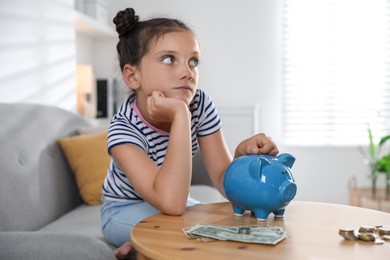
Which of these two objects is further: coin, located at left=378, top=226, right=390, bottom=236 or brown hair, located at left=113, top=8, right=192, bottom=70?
brown hair, located at left=113, top=8, right=192, bottom=70

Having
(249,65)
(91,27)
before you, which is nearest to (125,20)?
(91,27)

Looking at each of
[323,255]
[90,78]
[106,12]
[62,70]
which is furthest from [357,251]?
[106,12]

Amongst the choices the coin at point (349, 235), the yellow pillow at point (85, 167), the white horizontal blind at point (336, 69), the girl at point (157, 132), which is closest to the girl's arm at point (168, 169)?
the girl at point (157, 132)

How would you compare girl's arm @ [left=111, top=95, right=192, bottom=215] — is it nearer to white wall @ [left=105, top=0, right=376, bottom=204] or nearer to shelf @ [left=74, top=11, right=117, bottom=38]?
shelf @ [left=74, top=11, right=117, bottom=38]

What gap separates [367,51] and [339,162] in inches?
39.0

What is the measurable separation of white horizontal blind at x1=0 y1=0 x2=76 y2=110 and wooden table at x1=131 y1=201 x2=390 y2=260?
4.68ft

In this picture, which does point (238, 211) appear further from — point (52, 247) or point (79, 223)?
point (79, 223)

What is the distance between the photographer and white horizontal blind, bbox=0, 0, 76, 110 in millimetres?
2172

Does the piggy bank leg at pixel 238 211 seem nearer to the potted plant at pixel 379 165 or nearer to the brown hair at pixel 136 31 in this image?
the brown hair at pixel 136 31

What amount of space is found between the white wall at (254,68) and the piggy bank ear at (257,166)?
304 cm

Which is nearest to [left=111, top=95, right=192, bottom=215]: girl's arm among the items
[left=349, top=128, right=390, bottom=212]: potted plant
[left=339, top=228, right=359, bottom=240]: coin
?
[left=339, top=228, right=359, bottom=240]: coin

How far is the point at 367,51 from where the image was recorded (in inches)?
157

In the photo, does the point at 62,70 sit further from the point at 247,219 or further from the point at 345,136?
the point at 345,136

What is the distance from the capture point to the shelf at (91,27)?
10.2ft
